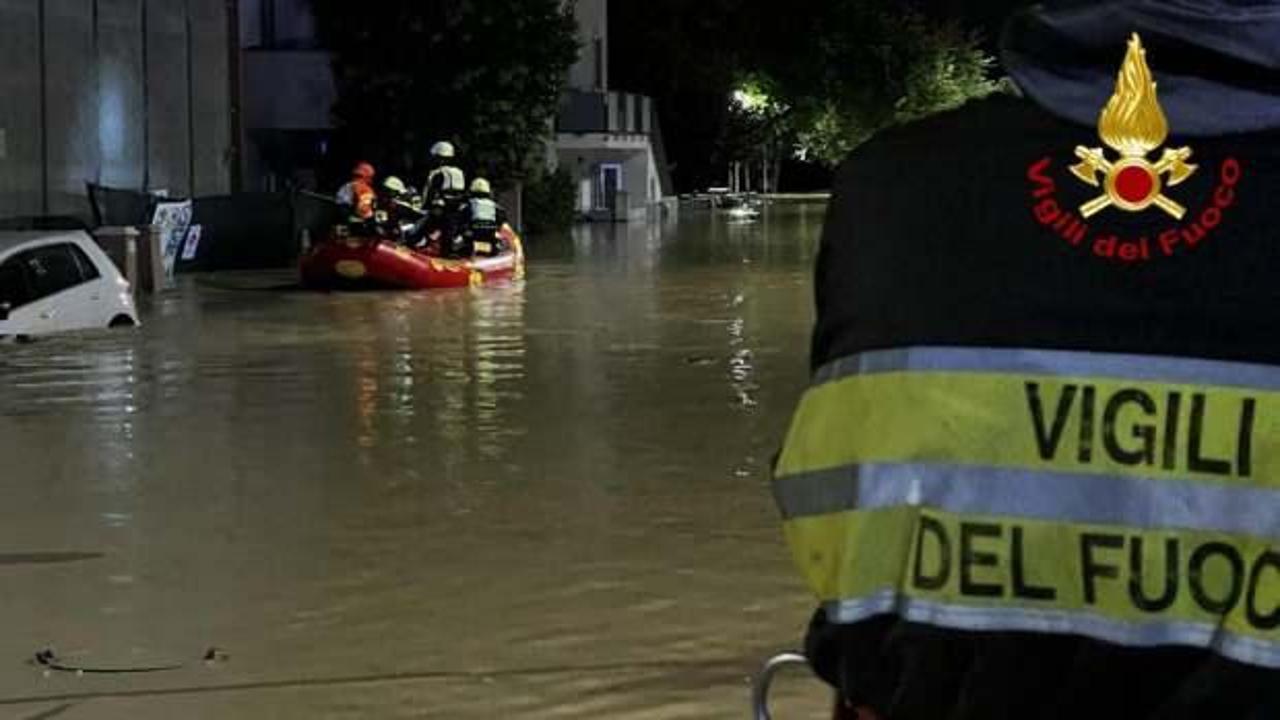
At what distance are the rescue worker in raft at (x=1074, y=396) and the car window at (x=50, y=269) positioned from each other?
19.7 meters

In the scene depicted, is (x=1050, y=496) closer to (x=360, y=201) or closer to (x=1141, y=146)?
(x=1141, y=146)

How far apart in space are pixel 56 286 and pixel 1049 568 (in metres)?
20.2

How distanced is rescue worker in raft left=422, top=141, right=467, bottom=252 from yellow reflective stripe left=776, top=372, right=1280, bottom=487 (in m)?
28.0

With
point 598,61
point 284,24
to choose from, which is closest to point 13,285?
point 284,24

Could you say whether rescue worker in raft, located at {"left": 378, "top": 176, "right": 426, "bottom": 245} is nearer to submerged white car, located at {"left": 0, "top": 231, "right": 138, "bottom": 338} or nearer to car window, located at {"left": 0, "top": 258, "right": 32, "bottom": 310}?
submerged white car, located at {"left": 0, "top": 231, "right": 138, "bottom": 338}

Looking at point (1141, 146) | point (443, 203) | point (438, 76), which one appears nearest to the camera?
point (1141, 146)

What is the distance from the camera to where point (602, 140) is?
60062mm

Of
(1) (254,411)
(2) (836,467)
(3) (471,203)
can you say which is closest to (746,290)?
(3) (471,203)

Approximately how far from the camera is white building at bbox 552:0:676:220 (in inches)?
2303

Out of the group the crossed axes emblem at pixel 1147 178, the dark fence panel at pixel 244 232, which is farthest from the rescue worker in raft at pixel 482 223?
the crossed axes emblem at pixel 1147 178

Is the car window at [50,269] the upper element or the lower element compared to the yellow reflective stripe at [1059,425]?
lower

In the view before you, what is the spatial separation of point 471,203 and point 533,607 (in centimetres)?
2289

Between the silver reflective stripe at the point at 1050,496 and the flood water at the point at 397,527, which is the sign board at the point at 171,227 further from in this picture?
the silver reflective stripe at the point at 1050,496

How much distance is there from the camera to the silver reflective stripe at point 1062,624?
1.95 metres
